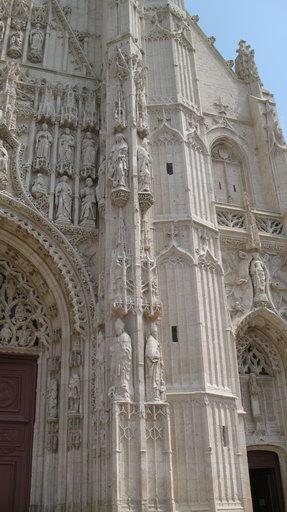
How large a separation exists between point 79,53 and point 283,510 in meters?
14.0

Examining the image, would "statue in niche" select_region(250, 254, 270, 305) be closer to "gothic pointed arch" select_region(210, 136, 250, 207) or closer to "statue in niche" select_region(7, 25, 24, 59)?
"gothic pointed arch" select_region(210, 136, 250, 207)

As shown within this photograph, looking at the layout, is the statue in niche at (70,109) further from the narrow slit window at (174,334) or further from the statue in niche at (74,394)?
the statue in niche at (74,394)

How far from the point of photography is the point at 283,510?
13.2 m

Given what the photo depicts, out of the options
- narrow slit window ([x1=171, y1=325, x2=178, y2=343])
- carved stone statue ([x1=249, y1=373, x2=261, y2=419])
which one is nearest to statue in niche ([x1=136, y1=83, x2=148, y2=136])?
narrow slit window ([x1=171, y1=325, x2=178, y2=343])

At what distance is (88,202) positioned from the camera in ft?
45.5

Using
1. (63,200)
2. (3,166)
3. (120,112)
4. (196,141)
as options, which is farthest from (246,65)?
(3,166)

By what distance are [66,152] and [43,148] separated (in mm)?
619

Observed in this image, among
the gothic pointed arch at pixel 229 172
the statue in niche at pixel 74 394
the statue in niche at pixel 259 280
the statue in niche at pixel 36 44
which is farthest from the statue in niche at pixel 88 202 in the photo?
the statue in niche at pixel 259 280

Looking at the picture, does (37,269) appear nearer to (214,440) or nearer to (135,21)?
(214,440)

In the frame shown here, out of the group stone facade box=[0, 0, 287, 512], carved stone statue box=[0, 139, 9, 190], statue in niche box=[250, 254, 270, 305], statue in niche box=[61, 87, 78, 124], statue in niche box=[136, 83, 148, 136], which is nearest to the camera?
stone facade box=[0, 0, 287, 512]

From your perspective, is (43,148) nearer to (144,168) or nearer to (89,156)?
(89,156)

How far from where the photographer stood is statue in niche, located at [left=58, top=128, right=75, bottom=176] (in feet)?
46.7

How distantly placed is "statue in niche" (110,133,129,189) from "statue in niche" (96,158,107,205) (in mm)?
462

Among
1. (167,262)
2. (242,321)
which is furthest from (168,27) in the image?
(242,321)
